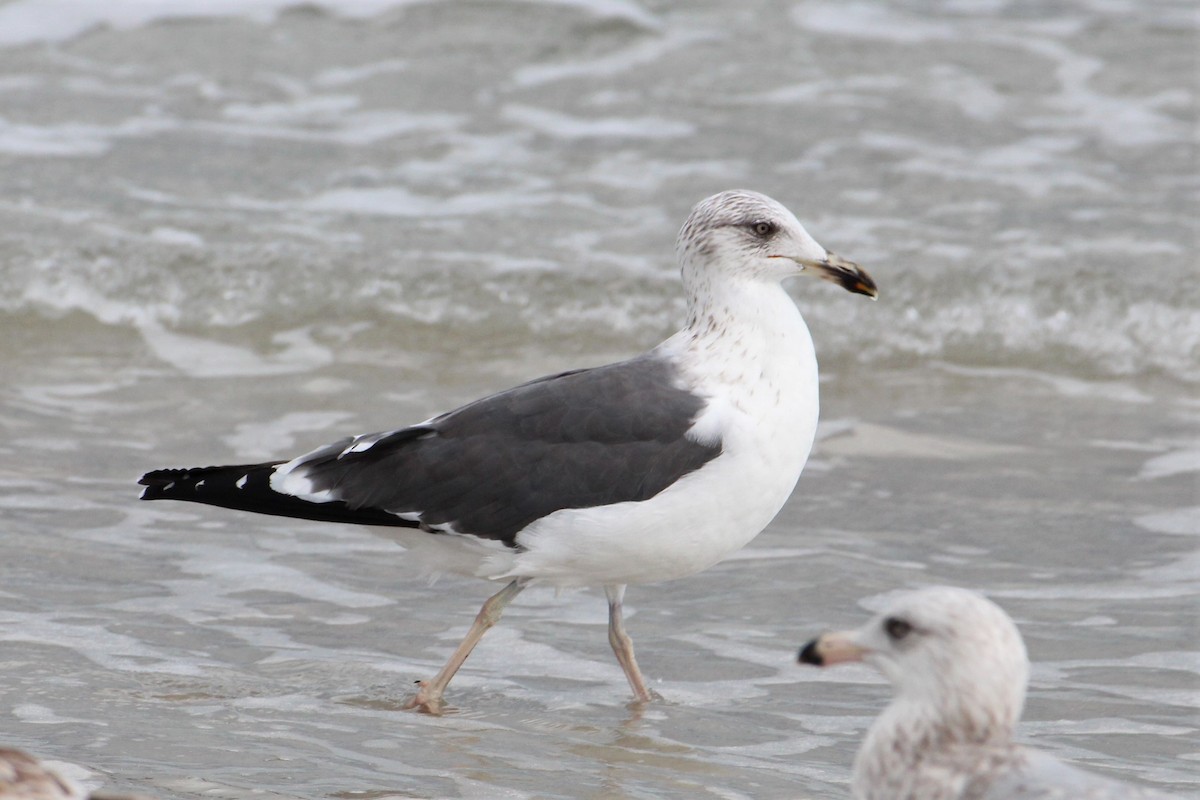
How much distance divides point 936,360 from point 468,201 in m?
3.46

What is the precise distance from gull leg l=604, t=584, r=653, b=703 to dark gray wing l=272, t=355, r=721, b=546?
Result: 439mm

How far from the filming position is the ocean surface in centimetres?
487

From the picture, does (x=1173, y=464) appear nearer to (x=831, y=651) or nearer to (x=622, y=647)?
(x=622, y=647)

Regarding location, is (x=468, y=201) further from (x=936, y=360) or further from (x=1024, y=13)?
(x=1024, y=13)

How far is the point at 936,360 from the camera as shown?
9.03 meters

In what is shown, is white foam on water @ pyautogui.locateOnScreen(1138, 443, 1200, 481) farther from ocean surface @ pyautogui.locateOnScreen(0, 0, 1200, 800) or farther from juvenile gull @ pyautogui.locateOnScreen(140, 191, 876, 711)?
juvenile gull @ pyautogui.locateOnScreen(140, 191, 876, 711)

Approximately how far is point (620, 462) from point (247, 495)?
117 cm

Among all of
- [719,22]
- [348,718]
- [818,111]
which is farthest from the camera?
[719,22]

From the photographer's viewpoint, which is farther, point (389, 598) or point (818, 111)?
point (818, 111)

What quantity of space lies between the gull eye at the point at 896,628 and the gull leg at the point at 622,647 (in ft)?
5.44

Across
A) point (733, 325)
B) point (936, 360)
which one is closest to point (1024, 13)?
point (936, 360)

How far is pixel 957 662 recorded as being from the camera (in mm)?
3383

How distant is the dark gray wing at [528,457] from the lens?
195 inches

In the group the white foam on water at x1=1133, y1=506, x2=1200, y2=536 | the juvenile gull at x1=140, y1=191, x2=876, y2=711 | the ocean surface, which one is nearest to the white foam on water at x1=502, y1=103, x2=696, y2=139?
the ocean surface
